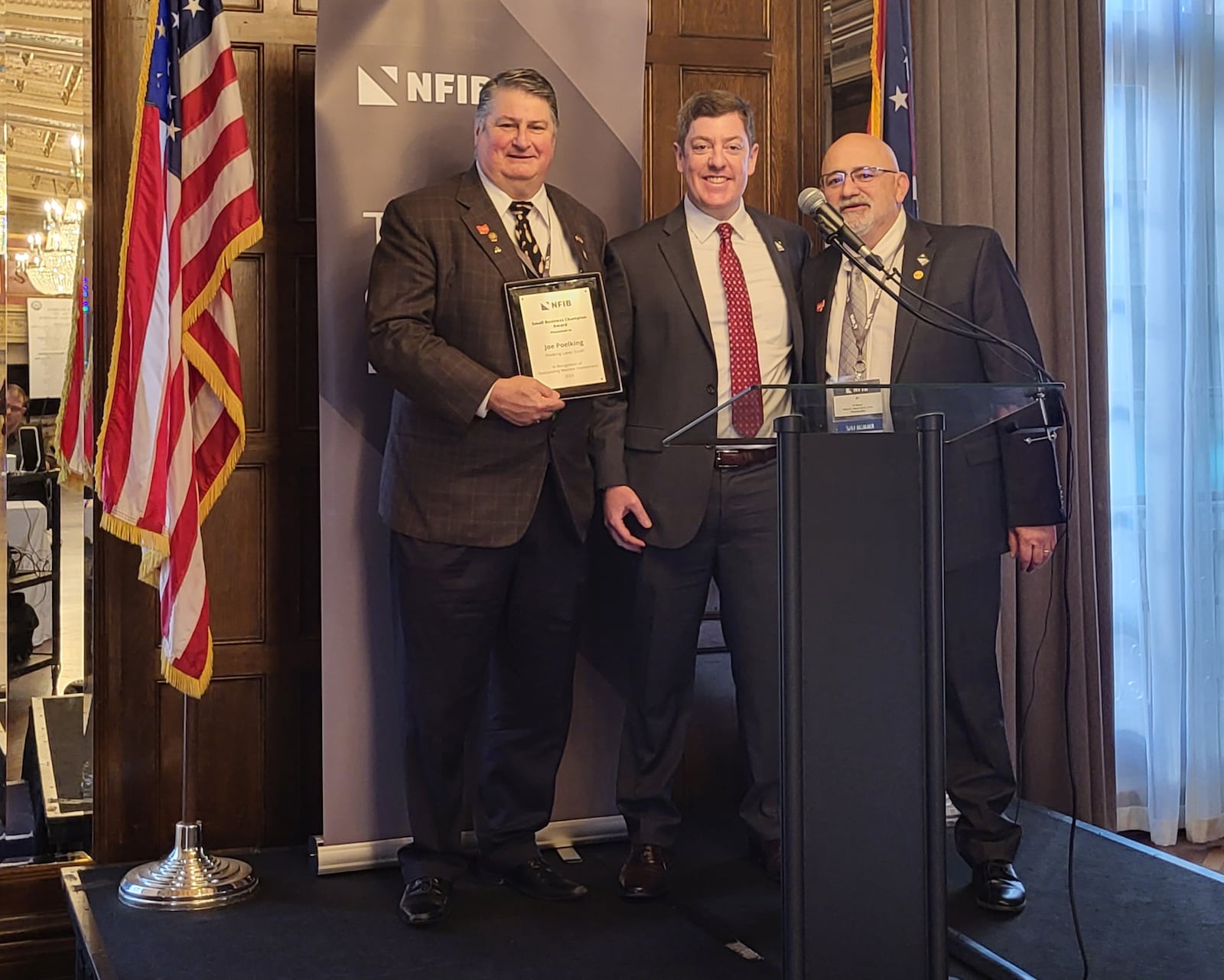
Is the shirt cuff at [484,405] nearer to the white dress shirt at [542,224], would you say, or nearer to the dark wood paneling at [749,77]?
the white dress shirt at [542,224]

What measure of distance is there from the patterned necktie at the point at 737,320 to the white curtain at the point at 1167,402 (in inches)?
71.5

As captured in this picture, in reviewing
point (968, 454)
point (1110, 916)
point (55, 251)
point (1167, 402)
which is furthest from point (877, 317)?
point (55, 251)

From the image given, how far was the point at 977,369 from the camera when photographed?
9.41ft

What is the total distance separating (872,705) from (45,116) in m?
2.43

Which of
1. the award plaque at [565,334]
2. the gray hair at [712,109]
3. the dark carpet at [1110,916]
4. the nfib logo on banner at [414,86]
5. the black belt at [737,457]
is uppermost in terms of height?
the nfib logo on banner at [414,86]

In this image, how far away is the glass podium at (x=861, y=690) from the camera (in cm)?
180

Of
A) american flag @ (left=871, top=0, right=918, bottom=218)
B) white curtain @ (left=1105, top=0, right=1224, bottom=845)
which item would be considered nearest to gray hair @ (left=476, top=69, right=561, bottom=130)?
american flag @ (left=871, top=0, right=918, bottom=218)

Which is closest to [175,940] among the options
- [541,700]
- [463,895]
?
[463,895]

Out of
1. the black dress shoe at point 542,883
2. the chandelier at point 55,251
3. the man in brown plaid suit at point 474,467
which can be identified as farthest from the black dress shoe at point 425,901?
Answer: the chandelier at point 55,251

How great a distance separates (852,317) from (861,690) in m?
1.29

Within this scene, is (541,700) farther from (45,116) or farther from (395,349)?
(45,116)

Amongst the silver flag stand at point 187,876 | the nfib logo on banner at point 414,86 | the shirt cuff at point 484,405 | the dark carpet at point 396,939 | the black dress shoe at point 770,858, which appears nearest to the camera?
the dark carpet at point 396,939

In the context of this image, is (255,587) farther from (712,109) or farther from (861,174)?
(861,174)

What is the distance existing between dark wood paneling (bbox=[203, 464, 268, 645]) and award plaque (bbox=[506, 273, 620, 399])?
36.4 inches
